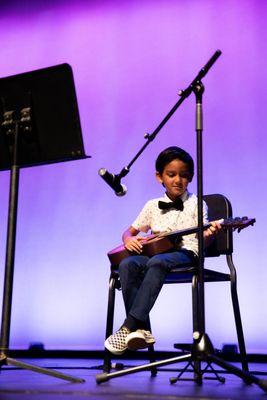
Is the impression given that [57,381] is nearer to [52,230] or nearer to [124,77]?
[52,230]

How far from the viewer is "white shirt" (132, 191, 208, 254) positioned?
2627 millimetres

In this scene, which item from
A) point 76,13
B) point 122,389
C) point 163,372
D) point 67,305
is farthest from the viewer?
point 76,13

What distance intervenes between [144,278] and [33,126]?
0.75 metres

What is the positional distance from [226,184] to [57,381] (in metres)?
1.74

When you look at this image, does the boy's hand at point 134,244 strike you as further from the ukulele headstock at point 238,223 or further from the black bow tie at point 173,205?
the ukulele headstock at point 238,223

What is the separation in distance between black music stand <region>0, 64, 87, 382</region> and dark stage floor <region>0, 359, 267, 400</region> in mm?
172

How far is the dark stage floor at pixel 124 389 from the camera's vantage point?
1.66m

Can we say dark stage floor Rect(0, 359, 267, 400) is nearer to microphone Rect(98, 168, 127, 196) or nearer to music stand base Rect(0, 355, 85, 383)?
music stand base Rect(0, 355, 85, 383)

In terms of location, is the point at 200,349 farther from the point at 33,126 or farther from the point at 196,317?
the point at 33,126

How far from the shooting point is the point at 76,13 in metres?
4.12

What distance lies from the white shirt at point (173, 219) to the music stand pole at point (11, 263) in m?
0.76

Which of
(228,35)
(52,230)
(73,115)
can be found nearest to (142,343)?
(73,115)

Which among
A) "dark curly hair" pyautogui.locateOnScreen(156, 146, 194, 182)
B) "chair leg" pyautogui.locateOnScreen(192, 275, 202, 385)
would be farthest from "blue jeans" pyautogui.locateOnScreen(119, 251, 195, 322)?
"dark curly hair" pyautogui.locateOnScreen(156, 146, 194, 182)

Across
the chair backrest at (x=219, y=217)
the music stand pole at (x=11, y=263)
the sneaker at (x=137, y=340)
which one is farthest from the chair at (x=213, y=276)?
the music stand pole at (x=11, y=263)
